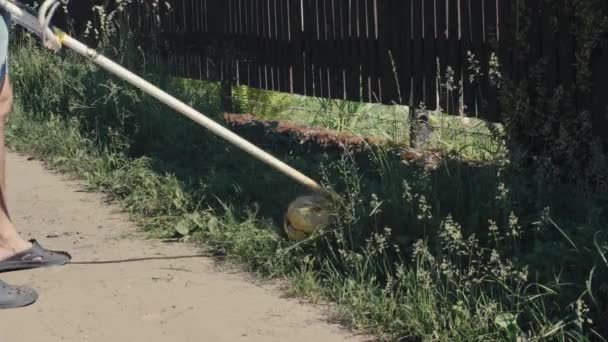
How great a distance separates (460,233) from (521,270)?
346 millimetres

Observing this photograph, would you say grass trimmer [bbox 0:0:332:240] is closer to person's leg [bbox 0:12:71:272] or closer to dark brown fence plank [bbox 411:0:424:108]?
person's leg [bbox 0:12:71:272]

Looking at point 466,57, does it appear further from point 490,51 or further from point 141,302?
point 141,302

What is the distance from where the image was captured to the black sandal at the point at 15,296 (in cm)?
457

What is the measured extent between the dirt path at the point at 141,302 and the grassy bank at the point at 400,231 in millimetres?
172

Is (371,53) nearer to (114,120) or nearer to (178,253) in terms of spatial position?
(114,120)

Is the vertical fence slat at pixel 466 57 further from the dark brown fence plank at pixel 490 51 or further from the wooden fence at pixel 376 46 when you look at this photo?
the dark brown fence plank at pixel 490 51

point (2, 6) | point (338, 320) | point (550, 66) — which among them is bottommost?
point (338, 320)

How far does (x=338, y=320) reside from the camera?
4.25m

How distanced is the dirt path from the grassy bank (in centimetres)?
17

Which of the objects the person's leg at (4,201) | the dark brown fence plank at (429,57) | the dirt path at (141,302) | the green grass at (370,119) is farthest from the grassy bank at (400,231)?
the person's leg at (4,201)

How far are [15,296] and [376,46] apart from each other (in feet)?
11.7

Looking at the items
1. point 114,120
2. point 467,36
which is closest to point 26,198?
point 114,120

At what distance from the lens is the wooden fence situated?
552 centimetres

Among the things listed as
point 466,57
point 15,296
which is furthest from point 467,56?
point 15,296
